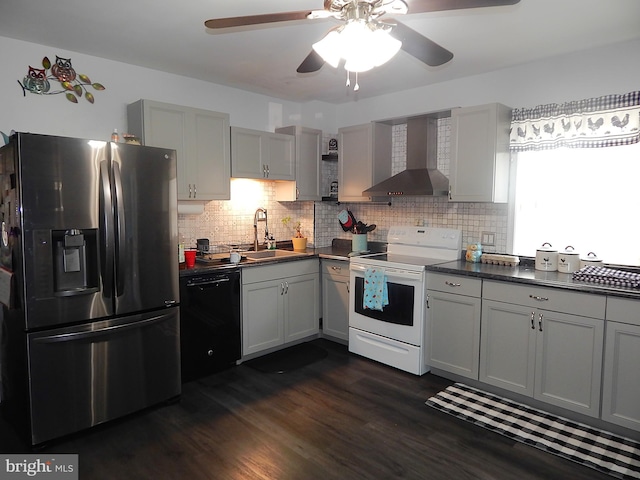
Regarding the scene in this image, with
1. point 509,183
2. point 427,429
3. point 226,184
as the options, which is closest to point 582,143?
point 509,183

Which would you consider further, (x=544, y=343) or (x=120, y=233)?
(x=544, y=343)

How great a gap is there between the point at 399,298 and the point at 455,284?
0.49 m

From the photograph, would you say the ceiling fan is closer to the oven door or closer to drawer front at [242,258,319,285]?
the oven door

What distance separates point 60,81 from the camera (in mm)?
3057

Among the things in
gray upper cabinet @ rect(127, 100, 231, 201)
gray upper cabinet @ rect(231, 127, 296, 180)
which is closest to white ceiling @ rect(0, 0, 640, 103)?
gray upper cabinet @ rect(127, 100, 231, 201)

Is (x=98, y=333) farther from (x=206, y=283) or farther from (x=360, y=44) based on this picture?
(x=360, y=44)

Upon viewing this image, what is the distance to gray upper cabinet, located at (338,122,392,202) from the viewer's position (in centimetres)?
415

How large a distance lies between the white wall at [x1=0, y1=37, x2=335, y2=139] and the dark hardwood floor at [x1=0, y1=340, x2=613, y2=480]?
6.77 ft

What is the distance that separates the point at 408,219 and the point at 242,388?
2.22 metres

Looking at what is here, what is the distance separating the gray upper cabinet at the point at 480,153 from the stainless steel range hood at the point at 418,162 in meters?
0.25

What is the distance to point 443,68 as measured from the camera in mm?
3459

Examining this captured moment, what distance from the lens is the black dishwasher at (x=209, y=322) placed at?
126 inches

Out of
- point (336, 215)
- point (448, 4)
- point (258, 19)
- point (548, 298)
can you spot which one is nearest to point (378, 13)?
point (448, 4)

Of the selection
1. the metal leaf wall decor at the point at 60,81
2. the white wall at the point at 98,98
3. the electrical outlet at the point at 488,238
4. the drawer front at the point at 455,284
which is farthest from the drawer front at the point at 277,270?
the metal leaf wall decor at the point at 60,81
